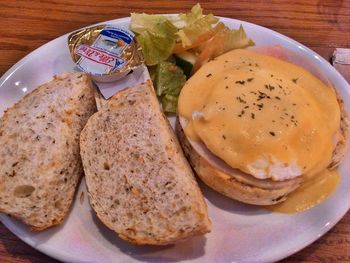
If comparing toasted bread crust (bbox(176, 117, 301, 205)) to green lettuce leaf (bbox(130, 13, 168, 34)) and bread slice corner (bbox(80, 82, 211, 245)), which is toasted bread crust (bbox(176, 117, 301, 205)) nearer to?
bread slice corner (bbox(80, 82, 211, 245))

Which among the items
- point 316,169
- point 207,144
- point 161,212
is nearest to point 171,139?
point 207,144

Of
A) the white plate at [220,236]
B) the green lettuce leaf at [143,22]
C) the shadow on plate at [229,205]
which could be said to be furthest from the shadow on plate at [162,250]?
the green lettuce leaf at [143,22]

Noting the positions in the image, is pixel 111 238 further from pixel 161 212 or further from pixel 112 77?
pixel 112 77

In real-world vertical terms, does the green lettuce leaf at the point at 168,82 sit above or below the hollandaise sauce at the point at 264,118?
below

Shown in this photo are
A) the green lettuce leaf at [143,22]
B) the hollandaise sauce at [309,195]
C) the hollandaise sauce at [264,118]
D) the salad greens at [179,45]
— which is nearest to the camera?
the hollandaise sauce at [264,118]

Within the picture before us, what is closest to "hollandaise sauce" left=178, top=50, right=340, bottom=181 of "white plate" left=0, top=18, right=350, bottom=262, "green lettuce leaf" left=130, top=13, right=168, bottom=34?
"white plate" left=0, top=18, right=350, bottom=262

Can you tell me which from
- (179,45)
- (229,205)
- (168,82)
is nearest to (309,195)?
A: (229,205)

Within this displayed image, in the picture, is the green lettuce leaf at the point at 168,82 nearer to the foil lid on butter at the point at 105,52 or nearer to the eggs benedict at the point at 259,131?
the foil lid on butter at the point at 105,52
